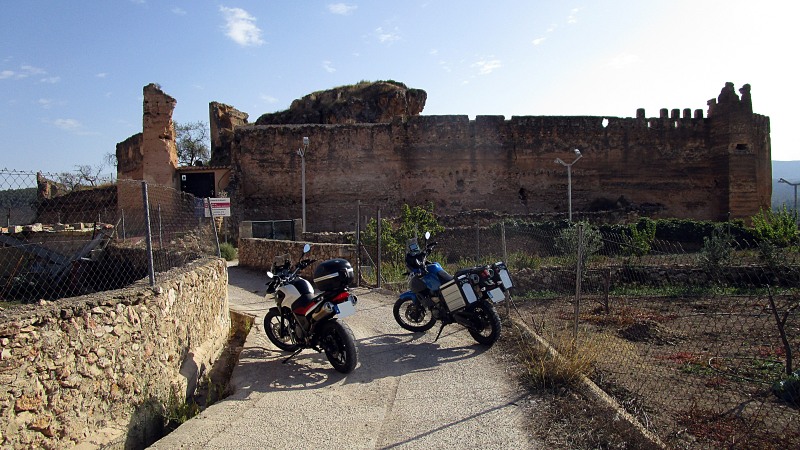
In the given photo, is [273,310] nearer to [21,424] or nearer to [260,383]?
[260,383]

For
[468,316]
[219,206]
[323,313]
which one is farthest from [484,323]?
[219,206]

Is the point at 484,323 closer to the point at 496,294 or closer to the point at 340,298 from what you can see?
the point at 496,294

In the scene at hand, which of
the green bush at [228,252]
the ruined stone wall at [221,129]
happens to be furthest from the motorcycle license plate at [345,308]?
the ruined stone wall at [221,129]

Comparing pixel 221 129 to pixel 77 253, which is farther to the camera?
pixel 221 129

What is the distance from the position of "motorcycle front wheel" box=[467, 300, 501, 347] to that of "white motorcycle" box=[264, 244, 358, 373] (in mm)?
1483

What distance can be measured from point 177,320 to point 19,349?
6.37 ft

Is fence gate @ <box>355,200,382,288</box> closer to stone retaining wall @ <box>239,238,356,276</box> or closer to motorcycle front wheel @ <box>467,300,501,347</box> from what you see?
stone retaining wall @ <box>239,238,356,276</box>

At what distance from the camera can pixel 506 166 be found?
96.9ft

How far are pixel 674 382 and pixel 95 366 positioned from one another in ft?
16.2

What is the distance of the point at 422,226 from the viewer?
15.7 m

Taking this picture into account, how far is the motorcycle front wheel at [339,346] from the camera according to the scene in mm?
5637

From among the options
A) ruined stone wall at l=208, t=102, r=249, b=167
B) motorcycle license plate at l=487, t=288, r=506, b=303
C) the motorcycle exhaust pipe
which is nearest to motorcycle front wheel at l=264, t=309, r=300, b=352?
the motorcycle exhaust pipe

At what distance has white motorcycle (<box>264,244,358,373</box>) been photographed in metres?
5.72

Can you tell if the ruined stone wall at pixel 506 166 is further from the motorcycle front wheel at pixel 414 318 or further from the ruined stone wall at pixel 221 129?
the motorcycle front wheel at pixel 414 318
